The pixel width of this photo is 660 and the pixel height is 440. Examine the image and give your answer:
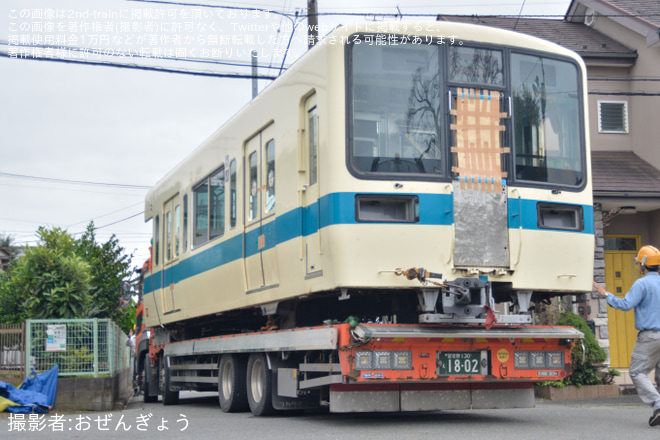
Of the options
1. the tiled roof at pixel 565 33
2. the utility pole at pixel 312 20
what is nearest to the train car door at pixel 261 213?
the utility pole at pixel 312 20

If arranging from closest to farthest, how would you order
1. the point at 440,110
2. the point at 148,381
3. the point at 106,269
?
the point at 440,110
the point at 148,381
the point at 106,269

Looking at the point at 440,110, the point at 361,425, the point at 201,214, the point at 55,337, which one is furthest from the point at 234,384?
the point at 440,110

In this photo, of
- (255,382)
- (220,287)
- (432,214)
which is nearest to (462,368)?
(432,214)

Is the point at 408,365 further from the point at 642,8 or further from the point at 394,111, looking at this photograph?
the point at 642,8

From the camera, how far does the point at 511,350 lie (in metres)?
8.43

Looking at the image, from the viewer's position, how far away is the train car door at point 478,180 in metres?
8.09

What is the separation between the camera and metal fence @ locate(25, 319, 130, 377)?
13531 millimetres

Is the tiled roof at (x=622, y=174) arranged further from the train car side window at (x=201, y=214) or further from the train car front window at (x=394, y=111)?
the train car front window at (x=394, y=111)

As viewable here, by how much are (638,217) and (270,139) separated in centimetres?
850

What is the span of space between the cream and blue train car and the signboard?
17.9 ft

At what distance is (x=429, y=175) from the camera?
805 centimetres

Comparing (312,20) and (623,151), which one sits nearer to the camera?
(623,151)

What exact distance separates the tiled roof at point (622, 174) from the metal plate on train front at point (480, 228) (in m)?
6.35

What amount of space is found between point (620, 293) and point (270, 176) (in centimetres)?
819
